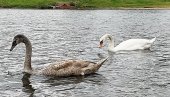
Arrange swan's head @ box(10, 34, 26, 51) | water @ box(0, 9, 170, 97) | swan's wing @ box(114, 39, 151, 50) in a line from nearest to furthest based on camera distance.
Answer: water @ box(0, 9, 170, 97), swan's head @ box(10, 34, 26, 51), swan's wing @ box(114, 39, 151, 50)

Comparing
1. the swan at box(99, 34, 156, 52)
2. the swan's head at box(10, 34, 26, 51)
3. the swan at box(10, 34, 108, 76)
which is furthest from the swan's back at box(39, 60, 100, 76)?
the swan at box(99, 34, 156, 52)

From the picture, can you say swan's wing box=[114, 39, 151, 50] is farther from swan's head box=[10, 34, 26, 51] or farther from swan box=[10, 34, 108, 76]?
swan's head box=[10, 34, 26, 51]

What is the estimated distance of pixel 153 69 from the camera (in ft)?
83.3

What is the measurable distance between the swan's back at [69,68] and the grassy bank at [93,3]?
69.7 meters

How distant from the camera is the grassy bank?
308 ft

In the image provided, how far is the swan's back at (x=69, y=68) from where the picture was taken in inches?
931

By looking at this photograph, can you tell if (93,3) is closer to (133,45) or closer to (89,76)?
(133,45)

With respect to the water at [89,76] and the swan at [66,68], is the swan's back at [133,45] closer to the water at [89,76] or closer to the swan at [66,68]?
the water at [89,76]

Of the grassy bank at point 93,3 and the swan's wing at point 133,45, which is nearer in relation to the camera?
the swan's wing at point 133,45

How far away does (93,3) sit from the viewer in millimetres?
100000

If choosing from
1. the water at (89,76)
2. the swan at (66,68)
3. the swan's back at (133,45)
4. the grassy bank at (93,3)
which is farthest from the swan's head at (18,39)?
the grassy bank at (93,3)

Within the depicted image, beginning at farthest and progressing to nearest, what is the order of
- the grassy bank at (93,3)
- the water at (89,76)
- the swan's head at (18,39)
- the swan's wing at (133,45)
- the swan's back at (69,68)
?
1. the grassy bank at (93,3)
2. the swan's wing at (133,45)
3. the swan's head at (18,39)
4. the swan's back at (69,68)
5. the water at (89,76)

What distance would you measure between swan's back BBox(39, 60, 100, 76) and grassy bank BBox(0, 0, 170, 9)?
6966 centimetres

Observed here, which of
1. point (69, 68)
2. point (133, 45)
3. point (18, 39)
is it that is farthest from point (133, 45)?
point (18, 39)
